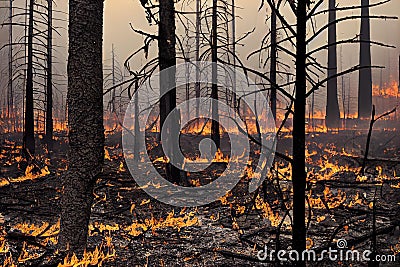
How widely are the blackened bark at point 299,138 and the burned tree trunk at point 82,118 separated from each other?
8.72 ft

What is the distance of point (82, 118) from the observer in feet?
16.9

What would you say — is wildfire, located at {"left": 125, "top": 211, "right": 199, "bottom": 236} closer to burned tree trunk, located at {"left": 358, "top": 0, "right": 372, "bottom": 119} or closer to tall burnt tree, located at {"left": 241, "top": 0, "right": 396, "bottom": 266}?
tall burnt tree, located at {"left": 241, "top": 0, "right": 396, "bottom": 266}

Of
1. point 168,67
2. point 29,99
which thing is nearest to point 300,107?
point 168,67

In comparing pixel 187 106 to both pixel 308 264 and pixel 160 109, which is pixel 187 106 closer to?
pixel 160 109

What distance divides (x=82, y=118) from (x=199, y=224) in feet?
10.7

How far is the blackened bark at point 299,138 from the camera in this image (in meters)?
3.45

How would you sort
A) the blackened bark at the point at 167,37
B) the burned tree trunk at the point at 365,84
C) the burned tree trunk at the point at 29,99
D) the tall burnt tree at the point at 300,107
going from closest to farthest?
the tall burnt tree at the point at 300,107, the blackened bark at the point at 167,37, the burned tree trunk at the point at 29,99, the burned tree trunk at the point at 365,84

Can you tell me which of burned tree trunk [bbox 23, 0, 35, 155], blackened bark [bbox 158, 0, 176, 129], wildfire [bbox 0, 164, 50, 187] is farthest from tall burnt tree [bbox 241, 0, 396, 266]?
→ burned tree trunk [bbox 23, 0, 35, 155]

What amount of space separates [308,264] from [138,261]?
2.17 metres

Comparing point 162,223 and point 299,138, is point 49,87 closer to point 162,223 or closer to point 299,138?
point 162,223

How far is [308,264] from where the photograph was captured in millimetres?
5262

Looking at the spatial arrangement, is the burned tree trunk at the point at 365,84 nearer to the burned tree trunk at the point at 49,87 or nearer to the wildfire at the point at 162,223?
the burned tree trunk at the point at 49,87

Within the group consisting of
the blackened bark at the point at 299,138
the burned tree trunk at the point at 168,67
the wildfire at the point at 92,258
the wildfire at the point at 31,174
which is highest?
the burned tree trunk at the point at 168,67

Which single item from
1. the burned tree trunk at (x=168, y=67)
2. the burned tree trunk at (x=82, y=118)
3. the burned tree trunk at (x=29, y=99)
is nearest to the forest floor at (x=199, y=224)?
the burned tree trunk at (x=82, y=118)
